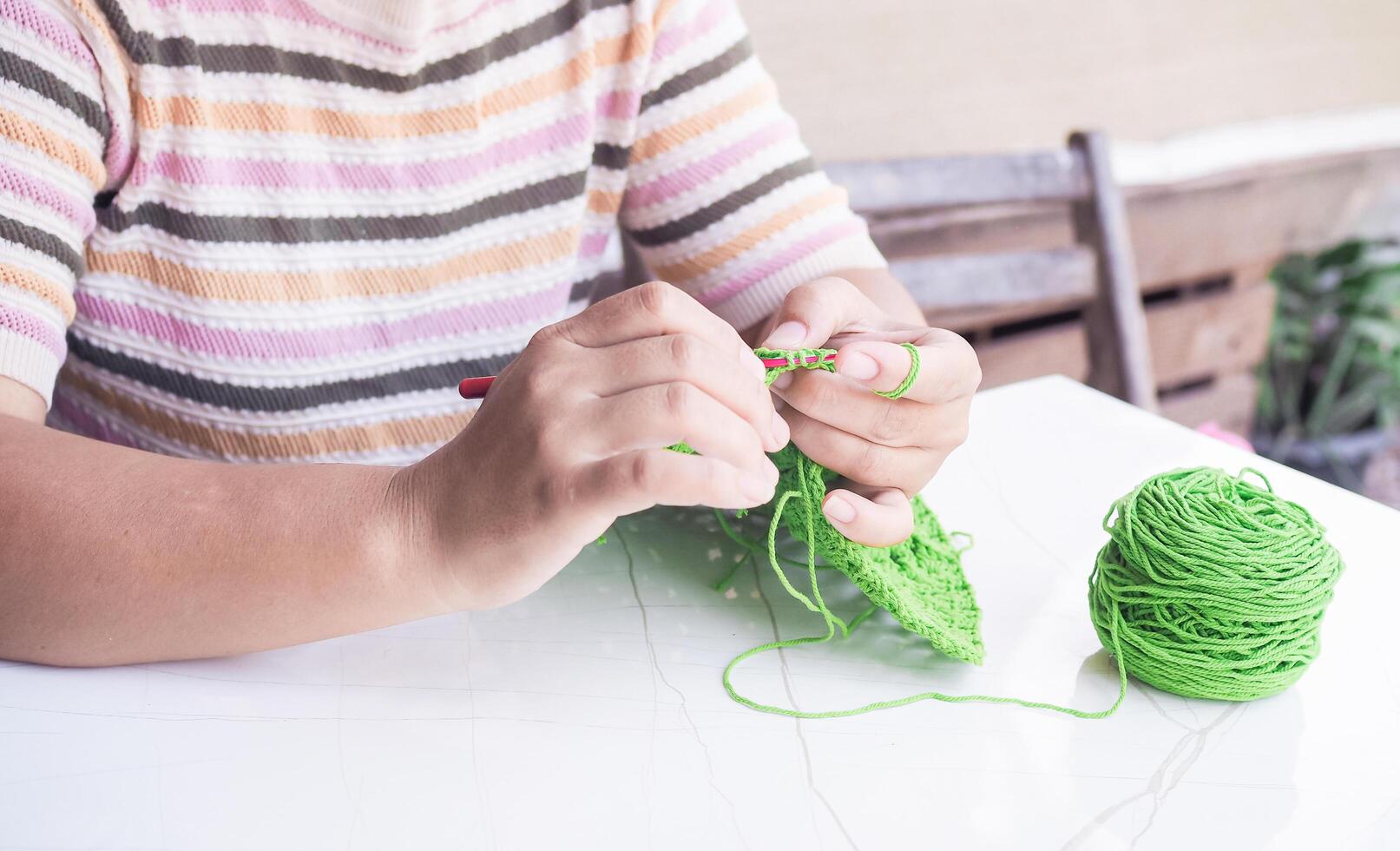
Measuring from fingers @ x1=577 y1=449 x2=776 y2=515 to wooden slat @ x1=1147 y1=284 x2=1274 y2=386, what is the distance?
1.67m

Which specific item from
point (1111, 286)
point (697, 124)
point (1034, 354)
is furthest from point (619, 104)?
point (1034, 354)

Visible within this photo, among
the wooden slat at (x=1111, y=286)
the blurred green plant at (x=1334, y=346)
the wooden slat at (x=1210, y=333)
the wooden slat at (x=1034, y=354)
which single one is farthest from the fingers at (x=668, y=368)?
the blurred green plant at (x=1334, y=346)

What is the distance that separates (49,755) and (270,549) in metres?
0.13

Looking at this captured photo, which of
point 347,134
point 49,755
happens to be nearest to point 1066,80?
point 347,134

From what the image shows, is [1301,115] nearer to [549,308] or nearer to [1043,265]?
[1043,265]

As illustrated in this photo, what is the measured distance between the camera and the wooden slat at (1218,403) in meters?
2.07

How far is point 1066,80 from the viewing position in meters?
1.83

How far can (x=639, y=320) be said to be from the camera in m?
0.50

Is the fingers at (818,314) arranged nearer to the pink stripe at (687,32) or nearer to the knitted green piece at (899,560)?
the knitted green piece at (899,560)

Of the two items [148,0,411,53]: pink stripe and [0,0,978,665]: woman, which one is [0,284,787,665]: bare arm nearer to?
[0,0,978,665]: woman

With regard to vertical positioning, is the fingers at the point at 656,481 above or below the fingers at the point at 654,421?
below

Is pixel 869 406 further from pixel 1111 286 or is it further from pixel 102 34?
pixel 1111 286

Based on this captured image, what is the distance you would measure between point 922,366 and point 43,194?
48cm

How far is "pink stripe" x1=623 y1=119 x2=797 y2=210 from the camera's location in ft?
2.61
